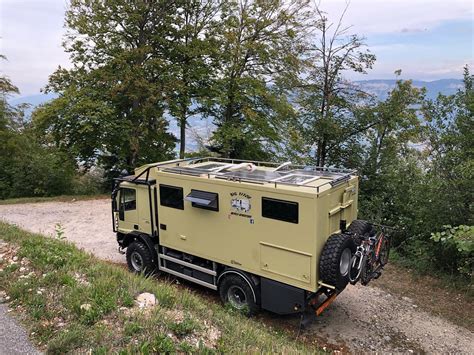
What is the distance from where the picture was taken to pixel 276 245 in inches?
287

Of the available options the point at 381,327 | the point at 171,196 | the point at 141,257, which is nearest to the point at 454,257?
the point at 381,327

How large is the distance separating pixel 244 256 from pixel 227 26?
16.0 m

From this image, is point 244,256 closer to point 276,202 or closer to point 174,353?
point 276,202

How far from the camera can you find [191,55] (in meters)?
20.1

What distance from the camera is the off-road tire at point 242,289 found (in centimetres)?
790

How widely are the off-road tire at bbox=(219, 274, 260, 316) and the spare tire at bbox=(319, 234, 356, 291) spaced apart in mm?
1761

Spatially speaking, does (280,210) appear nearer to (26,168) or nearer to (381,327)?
(381,327)

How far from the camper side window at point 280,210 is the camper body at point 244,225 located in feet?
0.06

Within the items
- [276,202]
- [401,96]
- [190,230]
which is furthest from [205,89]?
[276,202]

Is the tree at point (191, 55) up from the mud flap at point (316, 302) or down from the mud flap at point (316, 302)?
up

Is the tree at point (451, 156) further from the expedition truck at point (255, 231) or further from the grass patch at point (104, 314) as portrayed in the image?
the grass patch at point (104, 314)

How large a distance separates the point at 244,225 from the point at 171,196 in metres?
2.15

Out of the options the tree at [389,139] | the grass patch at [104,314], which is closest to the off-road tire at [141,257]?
the grass patch at [104,314]

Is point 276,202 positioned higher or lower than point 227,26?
lower
